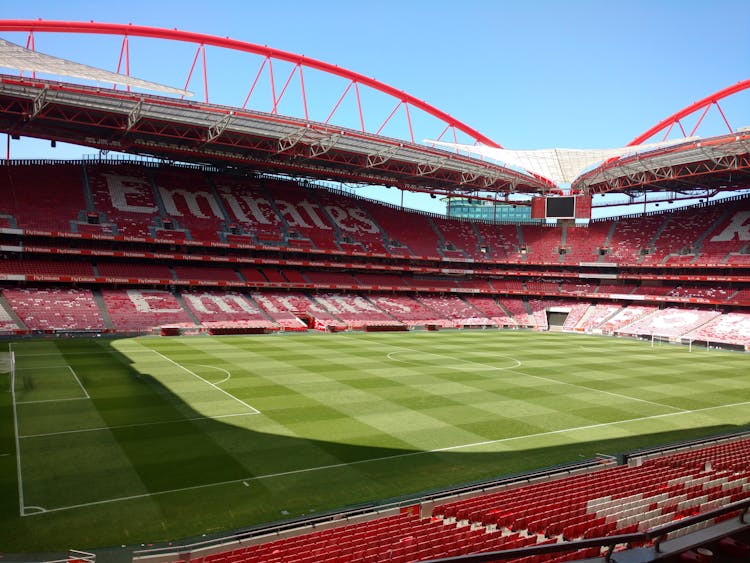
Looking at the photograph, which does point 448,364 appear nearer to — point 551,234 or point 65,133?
point 65,133

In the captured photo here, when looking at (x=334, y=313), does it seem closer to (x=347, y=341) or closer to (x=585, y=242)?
(x=347, y=341)

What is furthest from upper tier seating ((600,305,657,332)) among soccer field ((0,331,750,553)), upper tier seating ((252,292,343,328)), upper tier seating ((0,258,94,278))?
upper tier seating ((0,258,94,278))

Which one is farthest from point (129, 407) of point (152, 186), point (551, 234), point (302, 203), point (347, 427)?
point (551, 234)

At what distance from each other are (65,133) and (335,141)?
23.9 metres

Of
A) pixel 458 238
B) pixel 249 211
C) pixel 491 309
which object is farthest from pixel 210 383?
pixel 458 238

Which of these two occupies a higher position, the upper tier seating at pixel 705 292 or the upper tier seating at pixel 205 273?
the upper tier seating at pixel 205 273

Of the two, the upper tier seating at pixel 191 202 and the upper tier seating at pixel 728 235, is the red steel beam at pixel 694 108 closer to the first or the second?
the upper tier seating at pixel 728 235

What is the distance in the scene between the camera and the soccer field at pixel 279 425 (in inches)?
563

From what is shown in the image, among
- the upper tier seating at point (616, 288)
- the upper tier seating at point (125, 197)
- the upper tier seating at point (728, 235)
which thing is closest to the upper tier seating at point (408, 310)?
the upper tier seating at point (616, 288)

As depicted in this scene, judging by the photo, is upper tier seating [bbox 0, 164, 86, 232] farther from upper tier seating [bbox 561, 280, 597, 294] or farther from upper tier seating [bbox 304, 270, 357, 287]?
upper tier seating [bbox 561, 280, 597, 294]

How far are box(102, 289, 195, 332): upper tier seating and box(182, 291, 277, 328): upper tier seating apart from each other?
1377 millimetres

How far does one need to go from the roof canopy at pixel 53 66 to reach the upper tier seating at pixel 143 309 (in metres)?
18.2

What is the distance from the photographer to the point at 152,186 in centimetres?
5984

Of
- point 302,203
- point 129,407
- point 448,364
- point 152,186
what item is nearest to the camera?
point 129,407
